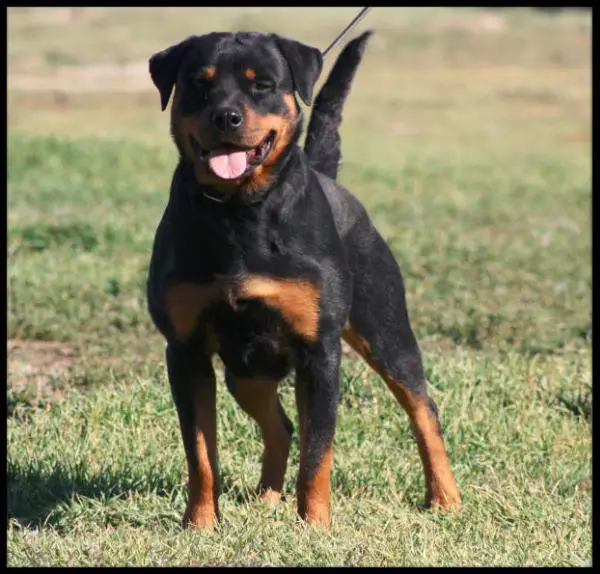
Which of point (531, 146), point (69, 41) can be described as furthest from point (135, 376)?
point (69, 41)

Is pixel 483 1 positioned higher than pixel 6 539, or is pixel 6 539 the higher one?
pixel 483 1

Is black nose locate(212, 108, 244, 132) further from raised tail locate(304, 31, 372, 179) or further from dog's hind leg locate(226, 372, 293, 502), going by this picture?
raised tail locate(304, 31, 372, 179)

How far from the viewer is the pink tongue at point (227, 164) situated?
187 inches

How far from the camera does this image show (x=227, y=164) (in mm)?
4742

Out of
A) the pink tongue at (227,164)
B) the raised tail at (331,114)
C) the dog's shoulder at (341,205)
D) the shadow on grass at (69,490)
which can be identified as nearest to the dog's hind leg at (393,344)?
the dog's shoulder at (341,205)

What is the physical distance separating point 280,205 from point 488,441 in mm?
1899

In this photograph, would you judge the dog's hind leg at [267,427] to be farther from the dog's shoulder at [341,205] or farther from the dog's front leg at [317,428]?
the dog's shoulder at [341,205]

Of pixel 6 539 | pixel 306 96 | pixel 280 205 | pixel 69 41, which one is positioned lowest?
pixel 69 41

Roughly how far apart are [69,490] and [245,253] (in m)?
1.40

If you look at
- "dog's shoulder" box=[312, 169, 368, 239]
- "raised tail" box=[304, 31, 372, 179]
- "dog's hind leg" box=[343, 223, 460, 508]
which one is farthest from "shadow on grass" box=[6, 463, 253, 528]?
"raised tail" box=[304, 31, 372, 179]

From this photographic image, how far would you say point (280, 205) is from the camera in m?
4.93

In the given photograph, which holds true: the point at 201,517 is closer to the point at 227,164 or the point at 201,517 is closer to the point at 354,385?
the point at 227,164

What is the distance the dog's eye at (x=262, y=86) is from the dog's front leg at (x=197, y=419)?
100 cm

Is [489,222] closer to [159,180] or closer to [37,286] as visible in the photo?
[159,180]
